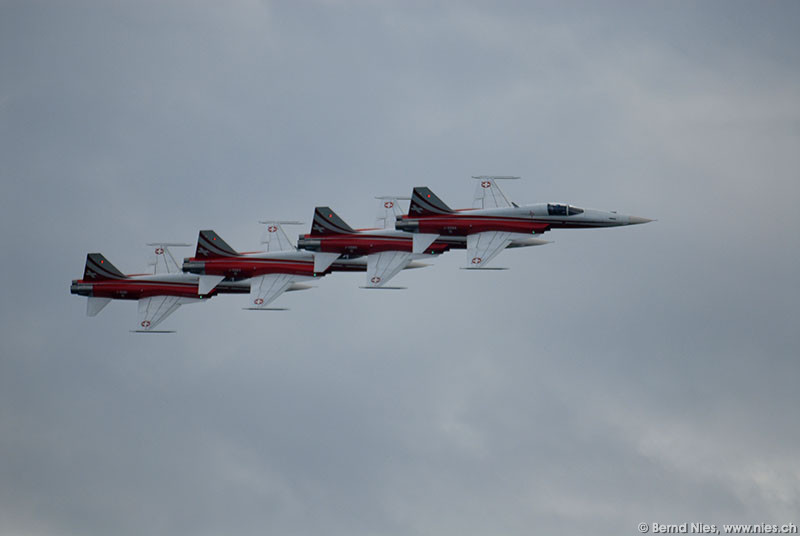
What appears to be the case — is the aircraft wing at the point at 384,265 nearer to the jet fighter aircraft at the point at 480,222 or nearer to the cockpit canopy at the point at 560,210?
the jet fighter aircraft at the point at 480,222

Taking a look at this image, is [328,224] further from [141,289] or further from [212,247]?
[141,289]

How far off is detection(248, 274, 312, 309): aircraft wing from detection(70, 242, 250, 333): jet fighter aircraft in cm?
355

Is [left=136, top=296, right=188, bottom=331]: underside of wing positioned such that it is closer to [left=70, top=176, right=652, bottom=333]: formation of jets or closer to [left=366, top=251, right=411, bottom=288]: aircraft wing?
[left=70, top=176, right=652, bottom=333]: formation of jets

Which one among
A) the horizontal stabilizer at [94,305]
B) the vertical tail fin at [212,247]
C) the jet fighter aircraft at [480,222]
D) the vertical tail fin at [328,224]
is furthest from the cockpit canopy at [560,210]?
the horizontal stabilizer at [94,305]

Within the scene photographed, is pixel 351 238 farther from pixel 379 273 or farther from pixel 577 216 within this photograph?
pixel 577 216

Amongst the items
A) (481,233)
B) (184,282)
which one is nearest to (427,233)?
(481,233)

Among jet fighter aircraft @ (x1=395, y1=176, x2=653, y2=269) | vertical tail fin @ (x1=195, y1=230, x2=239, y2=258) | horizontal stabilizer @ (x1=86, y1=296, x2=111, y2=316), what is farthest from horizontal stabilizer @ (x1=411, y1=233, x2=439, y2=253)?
horizontal stabilizer @ (x1=86, y1=296, x2=111, y2=316)

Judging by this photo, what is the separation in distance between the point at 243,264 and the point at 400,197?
15.9 meters

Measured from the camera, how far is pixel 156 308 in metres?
140

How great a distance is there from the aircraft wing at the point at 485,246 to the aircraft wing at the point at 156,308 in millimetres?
27030

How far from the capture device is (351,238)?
443ft

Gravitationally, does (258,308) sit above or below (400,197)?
below

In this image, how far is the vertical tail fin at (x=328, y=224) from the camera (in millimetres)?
134625

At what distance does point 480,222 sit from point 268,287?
2006 centimetres
